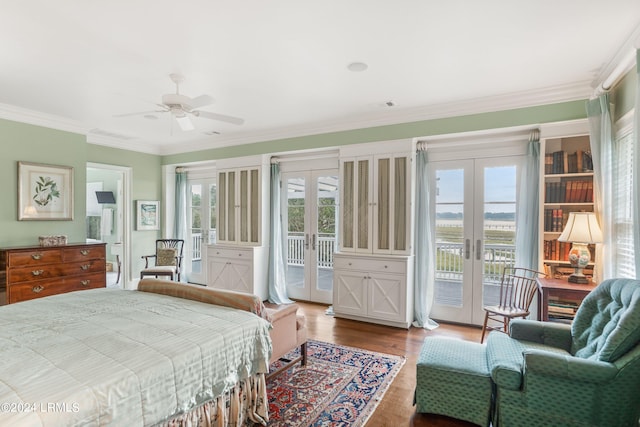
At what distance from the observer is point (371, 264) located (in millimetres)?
4250

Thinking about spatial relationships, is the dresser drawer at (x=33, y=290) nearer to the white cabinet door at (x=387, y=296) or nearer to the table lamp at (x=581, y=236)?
the white cabinet door at (x=387, y=296)

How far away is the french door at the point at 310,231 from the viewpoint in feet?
17.0

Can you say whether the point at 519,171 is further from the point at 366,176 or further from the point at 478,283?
the point at 366,176

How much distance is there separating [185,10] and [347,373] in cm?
304

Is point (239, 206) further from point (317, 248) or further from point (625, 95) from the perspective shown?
point (625, 95)

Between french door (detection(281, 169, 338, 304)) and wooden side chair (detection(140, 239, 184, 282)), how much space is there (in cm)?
191

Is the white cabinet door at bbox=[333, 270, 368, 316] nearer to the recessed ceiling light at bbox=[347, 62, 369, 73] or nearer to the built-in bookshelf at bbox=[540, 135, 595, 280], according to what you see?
the built-in bookshelf at bbox=[540, 135, 595, 280]

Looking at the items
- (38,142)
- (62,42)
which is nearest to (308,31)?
(62,42)

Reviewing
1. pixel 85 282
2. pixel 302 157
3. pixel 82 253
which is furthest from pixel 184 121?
pixel 85 282

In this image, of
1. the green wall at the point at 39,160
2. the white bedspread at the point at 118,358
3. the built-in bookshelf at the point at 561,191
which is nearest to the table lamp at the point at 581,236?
the built-in bookshelf at the point at 561,191

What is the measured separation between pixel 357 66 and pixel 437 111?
58.9 inches

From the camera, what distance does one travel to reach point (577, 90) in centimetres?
328

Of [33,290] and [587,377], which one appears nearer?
[587,377]

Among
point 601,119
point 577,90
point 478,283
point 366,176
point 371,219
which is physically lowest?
point 478,283
